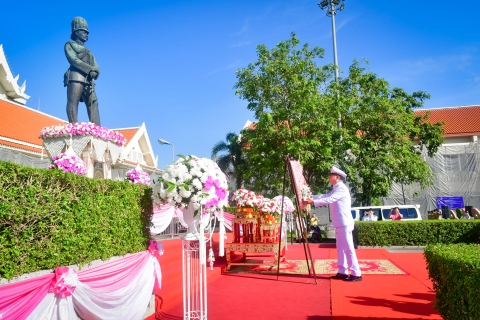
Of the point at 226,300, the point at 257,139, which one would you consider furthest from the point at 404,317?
the point at 257,139

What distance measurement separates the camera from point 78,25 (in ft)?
30.8

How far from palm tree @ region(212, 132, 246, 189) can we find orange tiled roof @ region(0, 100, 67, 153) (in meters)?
9.60

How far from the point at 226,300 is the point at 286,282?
1723mm

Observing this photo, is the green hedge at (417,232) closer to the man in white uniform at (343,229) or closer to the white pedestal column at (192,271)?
the man in white uniform at (343,229)

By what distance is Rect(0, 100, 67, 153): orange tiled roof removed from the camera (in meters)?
16.8

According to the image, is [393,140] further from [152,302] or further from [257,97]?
[152,302]

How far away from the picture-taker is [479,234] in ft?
38.3

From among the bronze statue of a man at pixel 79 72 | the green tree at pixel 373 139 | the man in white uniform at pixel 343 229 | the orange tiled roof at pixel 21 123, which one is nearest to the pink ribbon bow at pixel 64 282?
the man in white uniform at pixel 343 229

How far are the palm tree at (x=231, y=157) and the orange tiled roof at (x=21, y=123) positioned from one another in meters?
9.60

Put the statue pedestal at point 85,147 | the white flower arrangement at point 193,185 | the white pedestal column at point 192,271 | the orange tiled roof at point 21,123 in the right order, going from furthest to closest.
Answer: the orange tiled roof at point 21,123 < the statue pedestal at point 85,147 < the white pedestal column at point 192,271 < the white flower arrangement at point 193,185

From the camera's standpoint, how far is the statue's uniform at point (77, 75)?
9.09 metres

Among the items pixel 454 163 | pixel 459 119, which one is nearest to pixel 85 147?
pixel 454 163

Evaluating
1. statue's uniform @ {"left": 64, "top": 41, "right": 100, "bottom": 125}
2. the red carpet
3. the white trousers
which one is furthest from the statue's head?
the white trousers

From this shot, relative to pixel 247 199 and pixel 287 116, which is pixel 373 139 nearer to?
pixel 287 116
